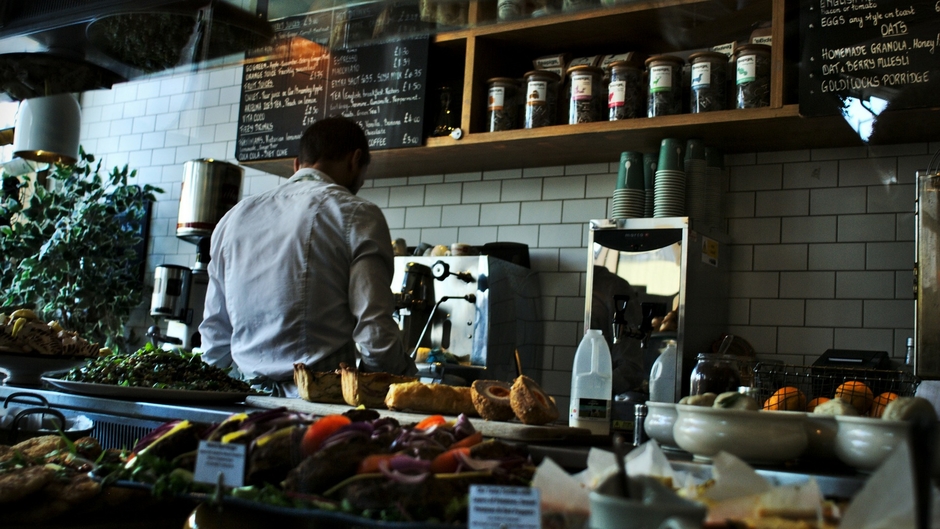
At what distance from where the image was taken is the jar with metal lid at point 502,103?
3861mm

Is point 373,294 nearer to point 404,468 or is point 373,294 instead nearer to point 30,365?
point 30,365

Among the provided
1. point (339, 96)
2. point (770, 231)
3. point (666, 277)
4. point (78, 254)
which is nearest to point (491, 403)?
point (666, 277)

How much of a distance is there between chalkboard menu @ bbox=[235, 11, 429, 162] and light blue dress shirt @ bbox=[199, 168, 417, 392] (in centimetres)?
149

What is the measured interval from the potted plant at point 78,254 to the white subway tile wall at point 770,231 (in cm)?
173

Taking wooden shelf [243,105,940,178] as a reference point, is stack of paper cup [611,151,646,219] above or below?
below

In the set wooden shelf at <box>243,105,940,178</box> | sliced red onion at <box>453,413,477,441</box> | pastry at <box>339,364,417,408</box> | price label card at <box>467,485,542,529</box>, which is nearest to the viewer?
price label card at <box>467,485,542,529</box>

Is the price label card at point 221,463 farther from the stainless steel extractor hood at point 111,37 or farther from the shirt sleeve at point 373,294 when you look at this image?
the shirt sleeve at point 373,294

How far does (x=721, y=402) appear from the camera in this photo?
128 centimetres

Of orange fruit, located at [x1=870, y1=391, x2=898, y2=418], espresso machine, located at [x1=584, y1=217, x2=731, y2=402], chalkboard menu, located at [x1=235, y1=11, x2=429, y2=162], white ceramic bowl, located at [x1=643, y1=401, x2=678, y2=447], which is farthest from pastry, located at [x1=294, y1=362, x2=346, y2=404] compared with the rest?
chalkboard menu, located at [x1=235, y1=11, x2=429, y2=162]

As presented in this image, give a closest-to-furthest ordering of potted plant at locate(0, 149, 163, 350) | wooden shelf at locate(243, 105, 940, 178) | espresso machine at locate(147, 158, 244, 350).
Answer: wooden shelf at locate(243, 105, 940, 178) < espresso machine at locate(147, 158, 244, 350) < potted plant at locate(0, 149, 163, 350)

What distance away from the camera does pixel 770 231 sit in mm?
3598

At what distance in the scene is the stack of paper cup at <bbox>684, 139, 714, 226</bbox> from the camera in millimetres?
3502

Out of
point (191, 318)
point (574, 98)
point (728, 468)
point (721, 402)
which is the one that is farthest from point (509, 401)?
point (191, 318)

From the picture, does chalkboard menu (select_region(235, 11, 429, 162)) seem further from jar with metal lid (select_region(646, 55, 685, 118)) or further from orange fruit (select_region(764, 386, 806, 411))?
orange fruit (select_region(764, 386, 806, 411))
